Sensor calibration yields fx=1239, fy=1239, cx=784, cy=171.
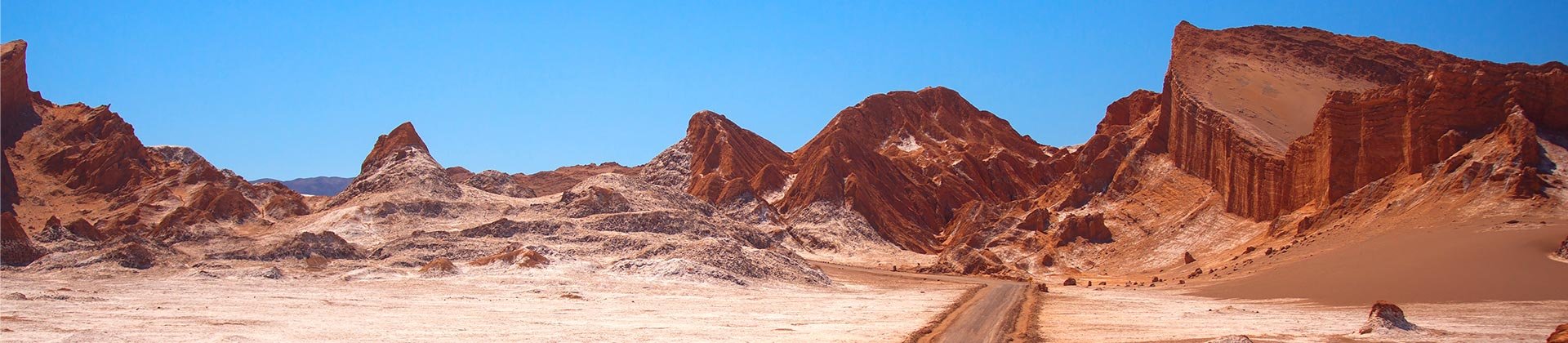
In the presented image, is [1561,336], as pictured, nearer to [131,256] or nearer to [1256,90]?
[131,256]

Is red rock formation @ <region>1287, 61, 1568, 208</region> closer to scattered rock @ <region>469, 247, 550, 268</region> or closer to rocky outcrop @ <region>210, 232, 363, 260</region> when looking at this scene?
scattered rock @ <region>469, 247, 550, 268</region>

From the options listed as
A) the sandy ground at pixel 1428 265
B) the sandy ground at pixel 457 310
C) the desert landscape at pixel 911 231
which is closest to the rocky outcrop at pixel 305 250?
the desert landscape at pixel 911 231

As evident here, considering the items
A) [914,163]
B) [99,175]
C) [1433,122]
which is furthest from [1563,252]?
[99,175]

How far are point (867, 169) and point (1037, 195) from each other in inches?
582

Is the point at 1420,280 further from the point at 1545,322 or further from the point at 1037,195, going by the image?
the point at 1037,195

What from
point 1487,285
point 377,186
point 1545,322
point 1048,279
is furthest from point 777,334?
point 377,186

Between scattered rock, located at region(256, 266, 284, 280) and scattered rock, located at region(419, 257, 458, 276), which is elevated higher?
scattered rock, located at region(419, 257, 458, 276)

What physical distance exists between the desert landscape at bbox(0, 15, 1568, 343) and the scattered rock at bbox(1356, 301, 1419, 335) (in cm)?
7

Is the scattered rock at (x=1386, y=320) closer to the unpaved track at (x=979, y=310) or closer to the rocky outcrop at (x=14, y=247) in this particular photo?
the unpaved track at (x=979, y=310)

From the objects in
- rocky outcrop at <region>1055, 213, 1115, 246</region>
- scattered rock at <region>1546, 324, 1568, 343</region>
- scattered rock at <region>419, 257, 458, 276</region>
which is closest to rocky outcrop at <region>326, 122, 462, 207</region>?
scattered rock at <region>419, 257, 458, 276</region>

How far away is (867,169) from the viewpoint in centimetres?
10838

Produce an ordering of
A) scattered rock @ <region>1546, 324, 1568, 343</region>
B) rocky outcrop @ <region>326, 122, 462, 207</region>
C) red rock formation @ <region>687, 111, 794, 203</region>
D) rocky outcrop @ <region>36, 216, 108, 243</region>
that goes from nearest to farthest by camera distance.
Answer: scattered rock @ <region>1546, 324, 1568, 343</region>
rocky outcrop @ <region>36, 216, 108, 243</region>
rocky outcrop @ <region>326, 122, 462, 207</region>
red rock formation @ <region>687, 111, 794, 203</region>

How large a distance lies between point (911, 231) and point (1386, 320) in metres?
73.8

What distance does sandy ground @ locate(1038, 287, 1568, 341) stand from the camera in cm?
2759
